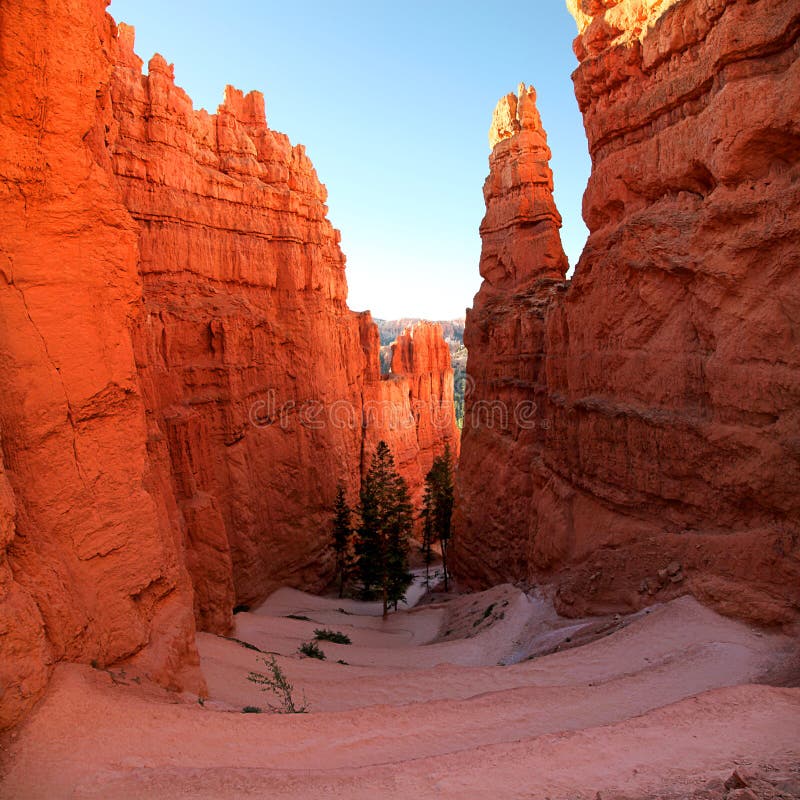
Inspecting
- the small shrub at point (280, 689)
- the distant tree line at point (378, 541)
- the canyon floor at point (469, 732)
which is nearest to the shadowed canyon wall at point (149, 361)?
the canyon floor at point (469, 732)

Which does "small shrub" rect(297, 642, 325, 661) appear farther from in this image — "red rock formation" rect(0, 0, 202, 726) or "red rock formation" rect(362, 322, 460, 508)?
"red rock formation" rect(362, 322, 460, 508)

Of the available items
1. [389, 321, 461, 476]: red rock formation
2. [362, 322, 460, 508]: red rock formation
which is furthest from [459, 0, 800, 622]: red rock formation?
[389, 321, 461, 476]: red rock formation

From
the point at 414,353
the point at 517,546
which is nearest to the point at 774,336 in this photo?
the point at 517,546

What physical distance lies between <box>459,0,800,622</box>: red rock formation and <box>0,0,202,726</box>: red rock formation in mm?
11632

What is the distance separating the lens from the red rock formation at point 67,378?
7297 mm

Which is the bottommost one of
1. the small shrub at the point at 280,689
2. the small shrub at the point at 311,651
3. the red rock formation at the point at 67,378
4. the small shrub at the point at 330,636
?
the small shrub at the point at 330,636

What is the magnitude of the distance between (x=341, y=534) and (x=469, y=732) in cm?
2327

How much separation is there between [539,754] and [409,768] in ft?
5.00

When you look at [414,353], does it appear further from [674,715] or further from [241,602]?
[674,715]

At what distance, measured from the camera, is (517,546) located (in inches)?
866

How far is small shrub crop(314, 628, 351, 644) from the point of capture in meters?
20.2

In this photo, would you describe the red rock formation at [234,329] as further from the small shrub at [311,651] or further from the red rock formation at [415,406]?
the red rock formation at [415,406]

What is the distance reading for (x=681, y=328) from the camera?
1384 centimetres

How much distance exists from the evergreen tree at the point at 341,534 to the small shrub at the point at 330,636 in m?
9.00
